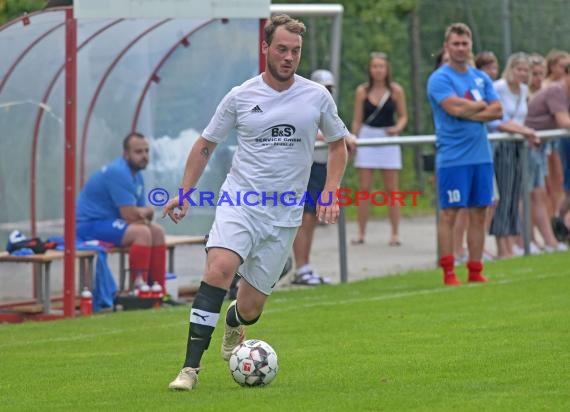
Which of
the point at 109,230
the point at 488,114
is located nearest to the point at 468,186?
the point at 488,114

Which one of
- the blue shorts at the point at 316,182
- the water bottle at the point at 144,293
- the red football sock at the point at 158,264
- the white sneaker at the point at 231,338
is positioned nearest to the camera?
the white sneaker at the point at 231,338

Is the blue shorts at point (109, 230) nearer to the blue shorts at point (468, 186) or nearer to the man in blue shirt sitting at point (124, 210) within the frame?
the man in blue shirt sitting at point (124, 210)

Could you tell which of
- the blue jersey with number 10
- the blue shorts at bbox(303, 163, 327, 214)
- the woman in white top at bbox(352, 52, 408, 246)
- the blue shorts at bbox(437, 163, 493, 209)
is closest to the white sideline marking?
the blue shorts at bbox(437, 163, 493, 209)

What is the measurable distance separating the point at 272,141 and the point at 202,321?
1.19 meters

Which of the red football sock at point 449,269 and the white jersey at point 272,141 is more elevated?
the white jersey at point 272,141

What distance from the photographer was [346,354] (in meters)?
11.1

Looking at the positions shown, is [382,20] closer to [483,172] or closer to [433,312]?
[483,172]

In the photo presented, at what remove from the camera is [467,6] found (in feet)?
90.5

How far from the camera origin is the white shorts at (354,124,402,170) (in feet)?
69.4

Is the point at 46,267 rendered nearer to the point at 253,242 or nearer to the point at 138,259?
the point at 138,259

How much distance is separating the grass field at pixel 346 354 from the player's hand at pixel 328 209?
970mm

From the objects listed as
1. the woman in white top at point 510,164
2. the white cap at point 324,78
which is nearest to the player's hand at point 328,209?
the white cap at point 324,78

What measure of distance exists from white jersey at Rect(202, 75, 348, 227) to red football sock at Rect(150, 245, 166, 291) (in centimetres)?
644

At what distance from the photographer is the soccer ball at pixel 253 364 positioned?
950 centimetres
